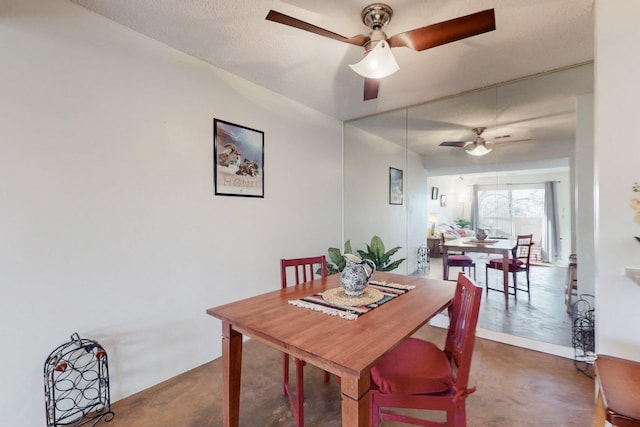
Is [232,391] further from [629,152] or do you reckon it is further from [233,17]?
[629,152]

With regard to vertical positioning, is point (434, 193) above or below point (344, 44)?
below

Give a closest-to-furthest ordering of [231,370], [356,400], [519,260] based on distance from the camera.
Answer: [356,400]
[231,370]
[519,260]

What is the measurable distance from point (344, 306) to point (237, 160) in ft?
5.60

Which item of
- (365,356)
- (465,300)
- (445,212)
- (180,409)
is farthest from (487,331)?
(180,409)

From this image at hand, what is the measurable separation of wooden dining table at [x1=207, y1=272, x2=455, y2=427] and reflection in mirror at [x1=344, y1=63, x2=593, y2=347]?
1.54m

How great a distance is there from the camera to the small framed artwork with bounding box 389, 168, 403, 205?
3473mm

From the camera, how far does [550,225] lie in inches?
101

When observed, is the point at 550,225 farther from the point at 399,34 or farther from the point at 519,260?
the point at 399,34

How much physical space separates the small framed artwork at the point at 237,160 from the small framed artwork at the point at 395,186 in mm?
1706

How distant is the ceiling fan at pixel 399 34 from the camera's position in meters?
1.35

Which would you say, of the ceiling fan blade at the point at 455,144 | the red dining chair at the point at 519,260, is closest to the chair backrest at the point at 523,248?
the red dining chair at the point at 519,260

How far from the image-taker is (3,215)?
143 centimetres

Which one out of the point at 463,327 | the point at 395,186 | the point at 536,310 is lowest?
the point at 536,310

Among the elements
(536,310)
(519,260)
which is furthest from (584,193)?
(536,310)
